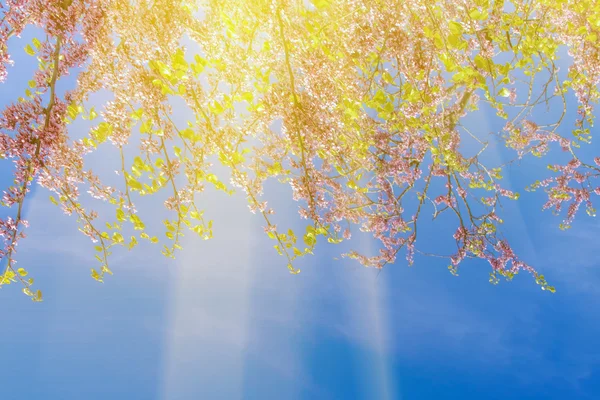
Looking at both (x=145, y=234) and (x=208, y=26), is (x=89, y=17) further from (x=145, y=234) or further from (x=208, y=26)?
(x=145, y=234)

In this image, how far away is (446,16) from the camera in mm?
5441

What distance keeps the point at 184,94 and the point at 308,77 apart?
4.75 ft

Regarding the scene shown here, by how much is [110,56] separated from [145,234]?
7.03 feet

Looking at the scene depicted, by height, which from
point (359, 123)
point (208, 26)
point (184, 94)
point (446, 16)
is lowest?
point (184, 94)

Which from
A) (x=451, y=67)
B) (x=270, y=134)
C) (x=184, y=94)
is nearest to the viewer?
(x=451, y=67)

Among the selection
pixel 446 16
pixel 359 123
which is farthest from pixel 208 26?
pixel 446 16

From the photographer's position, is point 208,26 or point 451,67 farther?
point 208,26

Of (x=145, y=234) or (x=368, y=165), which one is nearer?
(x=145, y=234)

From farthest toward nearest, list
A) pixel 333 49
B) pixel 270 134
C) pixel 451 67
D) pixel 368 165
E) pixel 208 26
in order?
pixel 270 134 < pixel 368 165 < pixel 333 49 < pixel 208 26 < pixel 451 67

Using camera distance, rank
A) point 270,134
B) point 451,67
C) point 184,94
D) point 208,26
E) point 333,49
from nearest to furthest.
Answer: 1. point 451,67
2. point 184,94
3. point 208,26
4. point 333,49
5. point 270,134

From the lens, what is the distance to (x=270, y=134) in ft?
20.1

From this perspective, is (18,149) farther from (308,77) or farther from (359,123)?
(359,123)

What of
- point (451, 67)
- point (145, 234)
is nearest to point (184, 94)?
point (145, 234)

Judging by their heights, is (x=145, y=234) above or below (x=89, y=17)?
below
